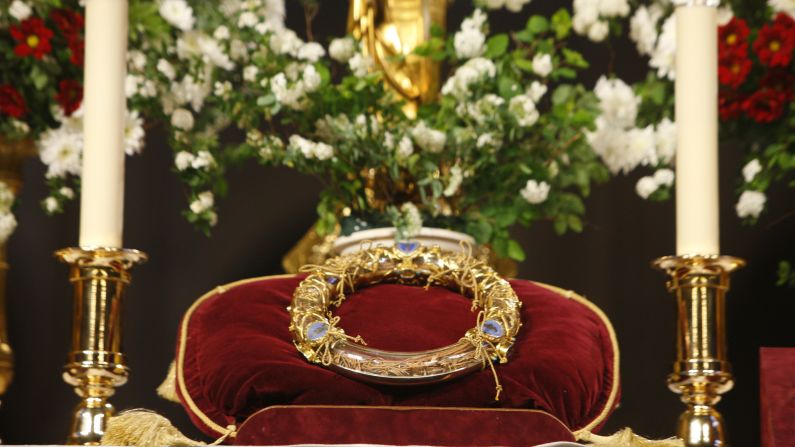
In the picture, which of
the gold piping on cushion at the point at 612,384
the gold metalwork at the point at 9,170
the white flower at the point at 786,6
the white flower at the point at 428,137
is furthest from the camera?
the gold metalwork at the point at 9,170

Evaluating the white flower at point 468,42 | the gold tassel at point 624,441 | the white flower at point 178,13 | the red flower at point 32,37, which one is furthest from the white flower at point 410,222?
the red flower at point 32,37

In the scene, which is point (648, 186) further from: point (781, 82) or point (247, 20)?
point (247, 20)

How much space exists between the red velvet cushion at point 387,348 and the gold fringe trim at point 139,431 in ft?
0.27

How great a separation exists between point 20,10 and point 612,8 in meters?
0.77

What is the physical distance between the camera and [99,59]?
47.3 inches

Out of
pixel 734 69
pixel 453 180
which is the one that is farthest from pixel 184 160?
pixel 734 69

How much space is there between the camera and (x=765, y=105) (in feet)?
5.69

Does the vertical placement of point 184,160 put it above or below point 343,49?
below

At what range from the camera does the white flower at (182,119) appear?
1.77 metres

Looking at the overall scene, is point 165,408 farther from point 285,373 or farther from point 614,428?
point 285,373

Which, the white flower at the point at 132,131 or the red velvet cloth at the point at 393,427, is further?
the white flower at the point at 132,131

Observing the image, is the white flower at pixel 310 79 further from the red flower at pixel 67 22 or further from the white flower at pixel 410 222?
the red flower at pixel 67 22

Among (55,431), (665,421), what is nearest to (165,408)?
(55,431)

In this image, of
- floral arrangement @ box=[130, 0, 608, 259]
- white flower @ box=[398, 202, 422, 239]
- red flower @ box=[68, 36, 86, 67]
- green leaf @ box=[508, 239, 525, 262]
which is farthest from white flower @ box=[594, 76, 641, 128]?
red flower @ box=[68, 36, 86, 67]
